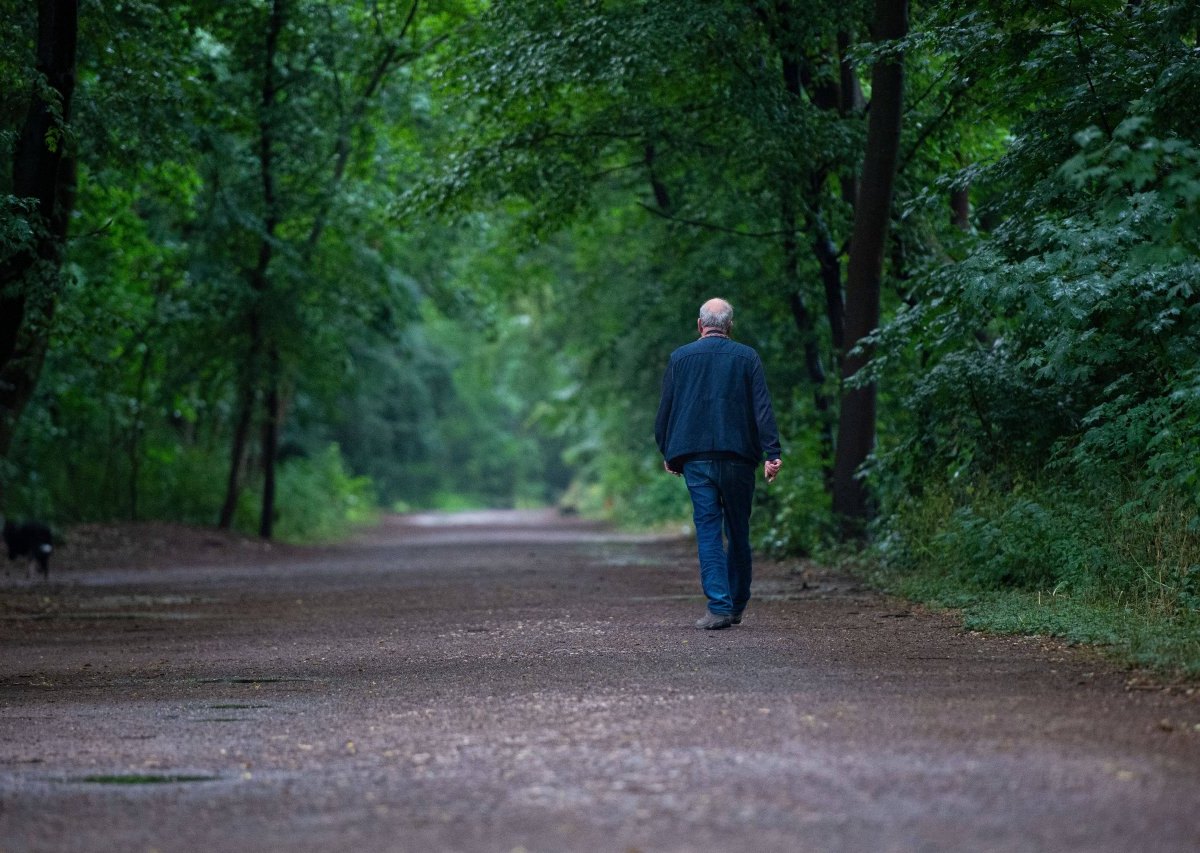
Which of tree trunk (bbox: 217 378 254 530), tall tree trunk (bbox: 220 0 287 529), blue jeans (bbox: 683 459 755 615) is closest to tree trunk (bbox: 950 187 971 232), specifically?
blue jeans (bbox: 683 459 755 615)

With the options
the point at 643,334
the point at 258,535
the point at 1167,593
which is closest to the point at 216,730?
the point at 1167,593

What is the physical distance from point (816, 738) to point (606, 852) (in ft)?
5.67

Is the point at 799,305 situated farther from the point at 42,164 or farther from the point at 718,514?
the point at 42,164

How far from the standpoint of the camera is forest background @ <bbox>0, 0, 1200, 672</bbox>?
32.5ft

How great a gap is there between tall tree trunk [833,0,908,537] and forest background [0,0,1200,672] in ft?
0.14

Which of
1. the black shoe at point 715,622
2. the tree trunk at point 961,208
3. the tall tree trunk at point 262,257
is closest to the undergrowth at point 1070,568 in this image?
the black shoe at point 715,622

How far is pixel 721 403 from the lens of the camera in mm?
10234

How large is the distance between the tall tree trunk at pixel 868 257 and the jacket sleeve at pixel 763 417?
4.43m

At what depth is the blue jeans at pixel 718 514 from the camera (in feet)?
33.6

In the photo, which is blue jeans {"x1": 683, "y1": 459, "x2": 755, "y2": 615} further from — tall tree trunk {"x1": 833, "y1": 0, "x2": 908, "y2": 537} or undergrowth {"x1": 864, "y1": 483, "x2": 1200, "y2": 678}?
tall tree trunk {"x1": 833, "y1": 0, "x2": 908, "y2": 537}

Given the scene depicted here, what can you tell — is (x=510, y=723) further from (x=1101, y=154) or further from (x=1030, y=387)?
(x=1030, y=387)

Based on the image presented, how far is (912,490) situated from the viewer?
14.1 m

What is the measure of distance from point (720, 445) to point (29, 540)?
10587 mm

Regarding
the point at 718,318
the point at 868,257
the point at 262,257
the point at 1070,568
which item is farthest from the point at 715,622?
the point at 262,257
